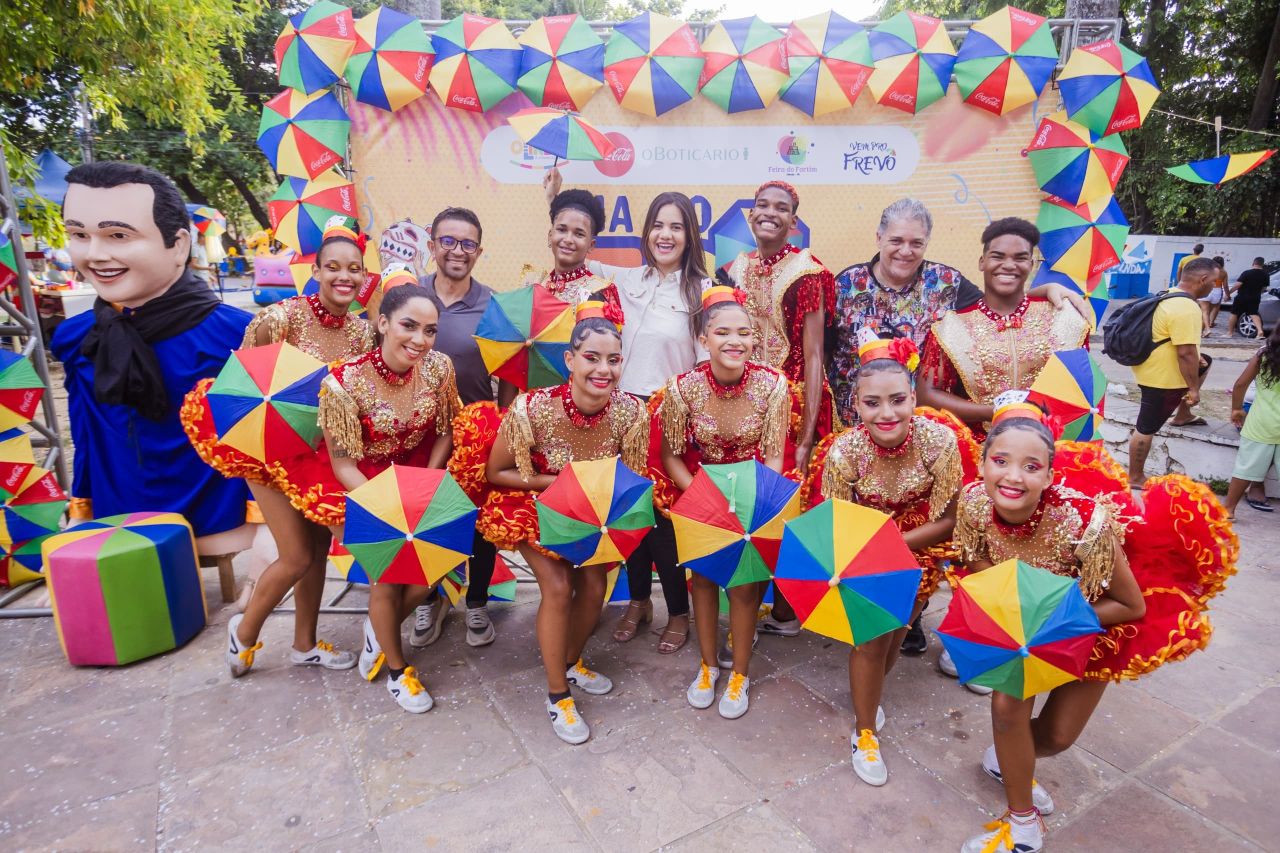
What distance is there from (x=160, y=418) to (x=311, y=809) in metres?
2.26

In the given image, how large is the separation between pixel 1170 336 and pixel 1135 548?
409 cm

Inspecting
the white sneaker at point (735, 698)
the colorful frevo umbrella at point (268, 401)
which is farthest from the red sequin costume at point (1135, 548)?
the colorful frevo umbrella at point (268, 401)

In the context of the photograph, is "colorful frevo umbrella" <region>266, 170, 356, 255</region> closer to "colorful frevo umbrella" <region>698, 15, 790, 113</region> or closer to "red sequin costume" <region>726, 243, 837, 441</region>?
"colorful frevo umbrella" <region>698, 15, 790, 113</region>

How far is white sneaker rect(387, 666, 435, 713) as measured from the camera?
298 centimetres

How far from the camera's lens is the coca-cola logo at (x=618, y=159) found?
455 cm

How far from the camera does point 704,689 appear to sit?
3051 millimetres

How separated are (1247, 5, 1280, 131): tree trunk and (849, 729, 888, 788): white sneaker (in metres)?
16.8

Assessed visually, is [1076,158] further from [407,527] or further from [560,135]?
[407,527]

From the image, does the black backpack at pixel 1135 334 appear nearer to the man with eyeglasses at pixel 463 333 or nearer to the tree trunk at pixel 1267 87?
the man with eyeglasses at pixel 463 333

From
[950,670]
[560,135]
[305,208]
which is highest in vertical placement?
[560,135]

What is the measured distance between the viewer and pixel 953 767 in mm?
2672

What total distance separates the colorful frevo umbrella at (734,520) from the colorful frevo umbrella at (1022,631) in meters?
0.70

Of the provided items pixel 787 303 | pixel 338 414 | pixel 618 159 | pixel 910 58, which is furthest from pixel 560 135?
pixel 910 58

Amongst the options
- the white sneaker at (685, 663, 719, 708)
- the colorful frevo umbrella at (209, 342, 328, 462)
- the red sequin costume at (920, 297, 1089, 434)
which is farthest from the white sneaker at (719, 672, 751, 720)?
the colorful frevo umbrella at (209, 342, 328, 462)
